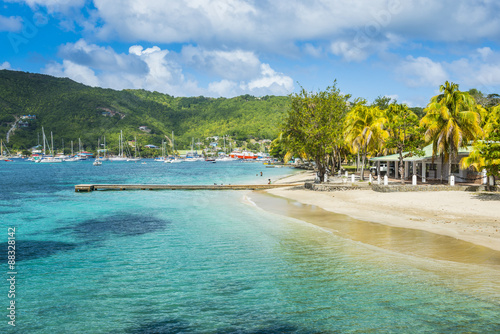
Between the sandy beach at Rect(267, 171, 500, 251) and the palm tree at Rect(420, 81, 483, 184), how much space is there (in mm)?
6920

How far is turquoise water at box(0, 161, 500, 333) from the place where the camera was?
918cm

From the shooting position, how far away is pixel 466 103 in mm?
35000

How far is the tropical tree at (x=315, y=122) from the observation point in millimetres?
42969

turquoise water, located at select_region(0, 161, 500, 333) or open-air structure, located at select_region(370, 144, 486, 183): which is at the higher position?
open-air structure, located at select_region(370, 144, 486, 183)

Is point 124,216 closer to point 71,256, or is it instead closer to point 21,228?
point 21,228

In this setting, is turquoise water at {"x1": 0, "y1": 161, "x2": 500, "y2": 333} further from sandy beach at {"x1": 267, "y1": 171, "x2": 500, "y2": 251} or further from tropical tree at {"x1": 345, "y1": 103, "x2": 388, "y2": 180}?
tropical tree at {"x1": 345, "y1": 103, "x2": 388, "y2": 180}

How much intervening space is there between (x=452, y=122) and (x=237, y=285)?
30.6 m

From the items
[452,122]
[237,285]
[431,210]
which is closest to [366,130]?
[452,122]

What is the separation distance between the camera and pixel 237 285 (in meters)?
11.8

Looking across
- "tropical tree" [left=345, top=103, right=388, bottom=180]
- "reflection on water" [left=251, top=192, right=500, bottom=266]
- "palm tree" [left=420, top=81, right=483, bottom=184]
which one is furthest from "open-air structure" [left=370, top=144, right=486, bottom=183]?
"reflection on water" [left=251, top=192, right=500, bottom=266]

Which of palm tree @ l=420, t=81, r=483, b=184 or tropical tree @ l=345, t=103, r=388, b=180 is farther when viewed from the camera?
tropical tree @ l=345, t=103, r=388, b=180

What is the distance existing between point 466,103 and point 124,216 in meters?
32.6

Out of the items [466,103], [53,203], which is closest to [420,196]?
[466,103]

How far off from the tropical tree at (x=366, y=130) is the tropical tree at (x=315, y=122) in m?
3.47
